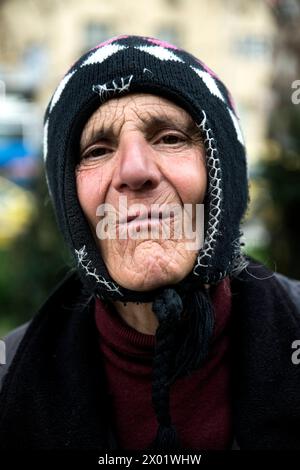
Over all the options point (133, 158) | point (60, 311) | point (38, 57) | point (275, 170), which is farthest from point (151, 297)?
point (38, 57)

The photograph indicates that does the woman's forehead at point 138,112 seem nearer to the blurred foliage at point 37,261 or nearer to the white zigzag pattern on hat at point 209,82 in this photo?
the white zigzag pattern on hat at point 209,82

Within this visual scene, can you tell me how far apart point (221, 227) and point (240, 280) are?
386 mm

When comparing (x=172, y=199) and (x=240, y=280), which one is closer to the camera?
(x=172, y=199)

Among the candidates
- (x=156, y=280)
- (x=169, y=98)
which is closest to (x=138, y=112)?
(x=169, y=98)

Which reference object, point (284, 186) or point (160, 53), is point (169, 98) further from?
point (284, 186)

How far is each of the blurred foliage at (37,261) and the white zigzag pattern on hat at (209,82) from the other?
325 centimetres

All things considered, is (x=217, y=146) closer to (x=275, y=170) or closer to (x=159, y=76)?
(x=159, y=76)

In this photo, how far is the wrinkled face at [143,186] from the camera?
6.05 ft

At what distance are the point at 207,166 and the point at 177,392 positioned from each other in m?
0.80

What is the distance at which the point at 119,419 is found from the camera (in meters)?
2.03

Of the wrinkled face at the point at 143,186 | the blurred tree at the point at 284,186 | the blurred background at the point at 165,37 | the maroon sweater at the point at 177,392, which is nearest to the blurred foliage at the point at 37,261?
the blurred background at the point at 165,37

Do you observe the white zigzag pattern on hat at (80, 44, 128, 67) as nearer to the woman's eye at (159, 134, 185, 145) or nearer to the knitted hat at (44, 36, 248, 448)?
the knitted hat at (44, 36, 248, 448)

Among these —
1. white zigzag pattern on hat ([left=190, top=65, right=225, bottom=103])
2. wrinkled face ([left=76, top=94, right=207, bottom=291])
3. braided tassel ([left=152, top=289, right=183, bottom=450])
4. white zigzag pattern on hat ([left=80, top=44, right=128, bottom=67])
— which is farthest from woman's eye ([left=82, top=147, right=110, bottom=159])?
braided tassel ([left=152, top=289, right=183, bottom=450])

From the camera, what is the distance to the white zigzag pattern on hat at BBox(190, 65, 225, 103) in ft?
6.56
